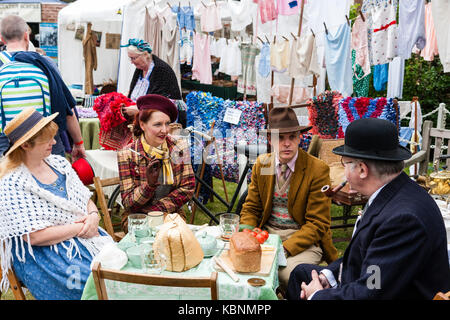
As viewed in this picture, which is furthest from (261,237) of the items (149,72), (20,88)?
(149,72)

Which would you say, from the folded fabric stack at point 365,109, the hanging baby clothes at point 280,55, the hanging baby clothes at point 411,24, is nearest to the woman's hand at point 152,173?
the folded fabric stack at point 365,109

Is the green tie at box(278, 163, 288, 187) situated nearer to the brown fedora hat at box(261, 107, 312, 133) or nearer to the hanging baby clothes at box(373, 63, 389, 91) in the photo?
the brown fedora hat at box(261, 107, 312, 133)

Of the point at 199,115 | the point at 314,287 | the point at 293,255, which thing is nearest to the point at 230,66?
the point at 199,115

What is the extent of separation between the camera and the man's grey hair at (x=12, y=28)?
10.9 ft

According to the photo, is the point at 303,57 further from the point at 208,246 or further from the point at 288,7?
the point at 208,246

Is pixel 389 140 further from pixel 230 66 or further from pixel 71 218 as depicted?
pixel 230 66

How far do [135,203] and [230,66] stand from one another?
6.15 meters

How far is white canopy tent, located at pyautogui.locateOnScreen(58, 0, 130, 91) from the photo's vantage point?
30.9ft

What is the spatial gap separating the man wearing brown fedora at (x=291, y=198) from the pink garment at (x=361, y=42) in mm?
3836

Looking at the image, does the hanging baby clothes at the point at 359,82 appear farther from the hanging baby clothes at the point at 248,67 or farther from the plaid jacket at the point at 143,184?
the plaid jacket at the point at 143,184

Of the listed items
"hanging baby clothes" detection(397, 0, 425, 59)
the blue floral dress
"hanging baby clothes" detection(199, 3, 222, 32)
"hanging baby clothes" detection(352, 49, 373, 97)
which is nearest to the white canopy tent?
"hanging baby clothes" detection(199, 3, 222, 32)

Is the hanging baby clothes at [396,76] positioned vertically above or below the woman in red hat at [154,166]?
above

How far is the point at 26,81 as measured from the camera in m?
3.19
